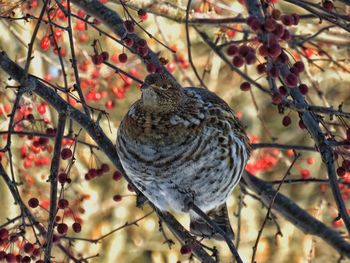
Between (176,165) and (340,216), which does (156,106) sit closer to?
(176,165)

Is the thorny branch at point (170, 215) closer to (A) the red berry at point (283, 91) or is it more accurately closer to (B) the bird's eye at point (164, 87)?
(B) the bird's eye at point (164, 87)

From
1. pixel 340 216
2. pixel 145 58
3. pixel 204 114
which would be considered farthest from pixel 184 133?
pixel 340 216

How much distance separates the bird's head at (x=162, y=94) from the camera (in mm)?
3385

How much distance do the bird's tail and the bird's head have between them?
887 mm

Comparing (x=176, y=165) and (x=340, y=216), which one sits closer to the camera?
(x=340, y=216)

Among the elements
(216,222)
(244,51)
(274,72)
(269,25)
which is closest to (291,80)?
(274,72)

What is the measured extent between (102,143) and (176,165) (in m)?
0.40

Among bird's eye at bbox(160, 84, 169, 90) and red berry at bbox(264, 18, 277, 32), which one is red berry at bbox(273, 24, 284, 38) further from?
bird's eye at bbox(160, 84, 169, 90)

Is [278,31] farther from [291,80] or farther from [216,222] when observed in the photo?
[216,222]

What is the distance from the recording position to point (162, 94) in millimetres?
3523

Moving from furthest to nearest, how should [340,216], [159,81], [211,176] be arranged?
[211,176]
[159,81]
[340,216]

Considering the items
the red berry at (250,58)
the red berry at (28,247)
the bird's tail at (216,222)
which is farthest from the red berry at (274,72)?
the bird's tail at (216,222)

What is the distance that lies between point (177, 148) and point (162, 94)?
0.95ft

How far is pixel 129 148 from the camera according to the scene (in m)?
3.55
